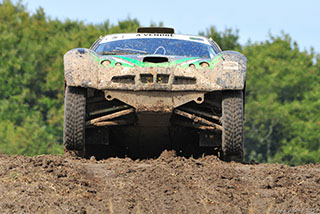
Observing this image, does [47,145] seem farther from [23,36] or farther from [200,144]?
[200,144]

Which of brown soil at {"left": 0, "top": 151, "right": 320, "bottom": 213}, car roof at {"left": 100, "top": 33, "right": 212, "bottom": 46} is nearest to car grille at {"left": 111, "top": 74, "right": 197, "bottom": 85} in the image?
brown soil at {"left": 0, "top": 151, "right": 320, "bottom": 213}

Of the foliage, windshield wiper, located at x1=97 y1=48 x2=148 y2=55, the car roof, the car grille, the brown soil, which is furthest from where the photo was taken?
the foliage

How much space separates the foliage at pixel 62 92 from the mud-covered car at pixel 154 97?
32214mm

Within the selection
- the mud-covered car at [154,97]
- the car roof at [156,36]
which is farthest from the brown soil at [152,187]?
the car roof at [156,36]

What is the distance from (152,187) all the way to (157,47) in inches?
154

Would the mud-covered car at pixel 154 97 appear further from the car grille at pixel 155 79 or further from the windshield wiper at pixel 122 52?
the windshield wiper at pixel 122 52

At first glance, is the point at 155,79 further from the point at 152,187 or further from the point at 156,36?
the point at 156,36

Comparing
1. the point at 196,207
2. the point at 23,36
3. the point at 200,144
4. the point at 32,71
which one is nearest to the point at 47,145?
the point at 32,71

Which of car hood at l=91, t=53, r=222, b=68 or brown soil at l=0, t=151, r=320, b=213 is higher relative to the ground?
car hood at l=91, t=53, r=222, b=68

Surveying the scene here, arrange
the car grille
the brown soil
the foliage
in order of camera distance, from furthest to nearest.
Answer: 1. the foliage
2. the car grille
3. the brown soil

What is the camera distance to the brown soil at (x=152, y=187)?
6.53m

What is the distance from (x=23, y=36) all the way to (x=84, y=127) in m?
53.2

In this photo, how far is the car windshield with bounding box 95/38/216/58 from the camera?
10555mm

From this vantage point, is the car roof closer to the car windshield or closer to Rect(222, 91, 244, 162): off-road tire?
the car windshield
